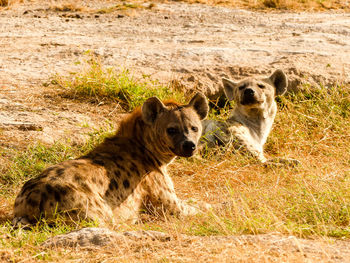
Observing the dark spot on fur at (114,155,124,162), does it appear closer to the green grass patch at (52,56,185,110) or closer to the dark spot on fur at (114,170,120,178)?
the dark spot on fur at (114,170,120,178)

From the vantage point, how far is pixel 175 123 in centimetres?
434

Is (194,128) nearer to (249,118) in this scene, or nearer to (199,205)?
(199,205)

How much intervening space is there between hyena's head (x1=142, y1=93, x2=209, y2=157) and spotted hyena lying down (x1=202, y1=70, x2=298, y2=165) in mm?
1233

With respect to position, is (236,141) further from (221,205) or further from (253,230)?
(253,230)

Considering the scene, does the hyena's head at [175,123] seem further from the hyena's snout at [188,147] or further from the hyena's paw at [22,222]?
the hyena's paw at [22,222]

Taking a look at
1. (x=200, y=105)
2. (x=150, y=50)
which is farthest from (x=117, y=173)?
(x=150, y=50)

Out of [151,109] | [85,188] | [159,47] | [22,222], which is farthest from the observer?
[159,47]

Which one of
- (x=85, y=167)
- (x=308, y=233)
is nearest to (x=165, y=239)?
(x=308, y=233)

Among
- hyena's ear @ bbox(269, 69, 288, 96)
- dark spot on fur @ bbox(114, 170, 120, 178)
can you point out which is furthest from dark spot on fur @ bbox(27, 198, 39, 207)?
hyena's ear @ bbox(269, 69, 288, 96)

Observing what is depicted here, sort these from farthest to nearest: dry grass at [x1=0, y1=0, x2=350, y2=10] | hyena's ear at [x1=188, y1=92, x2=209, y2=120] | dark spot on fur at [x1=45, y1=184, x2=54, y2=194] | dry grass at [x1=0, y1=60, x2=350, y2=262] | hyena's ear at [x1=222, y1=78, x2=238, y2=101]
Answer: dry grass at [x1=0, y1=0, x2=350, y2=10] → hyena's ear at [x1=222, y1=78, x2=238, y2=101] → hyena's ear at [x1=188, y1=92, x2=209, y2=120] → dark spot on fur at [x1=45, y1=184, x2=54, y2=194] → dry grass at [x1=0, y1=60, x2=350, y2=262]

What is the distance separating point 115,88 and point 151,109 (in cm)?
224

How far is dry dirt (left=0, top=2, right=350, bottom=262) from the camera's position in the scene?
20.5 ft

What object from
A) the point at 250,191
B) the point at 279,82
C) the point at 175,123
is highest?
the point at 175,123

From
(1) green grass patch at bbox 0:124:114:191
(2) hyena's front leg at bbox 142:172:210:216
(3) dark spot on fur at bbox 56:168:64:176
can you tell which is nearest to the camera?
(3) dark spot on fur at bbox 56:168:64:176
